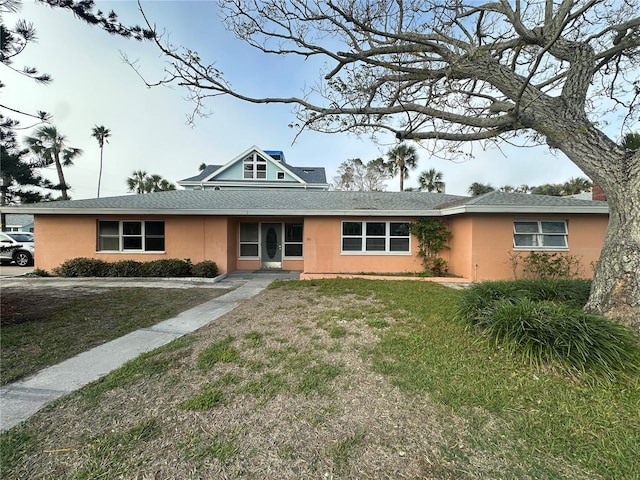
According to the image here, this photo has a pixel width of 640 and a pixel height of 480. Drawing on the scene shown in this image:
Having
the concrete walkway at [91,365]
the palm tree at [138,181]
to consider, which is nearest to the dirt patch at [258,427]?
the concrete walkway at [91,365]

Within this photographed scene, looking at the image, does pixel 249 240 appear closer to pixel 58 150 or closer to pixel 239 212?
pixel 239 212

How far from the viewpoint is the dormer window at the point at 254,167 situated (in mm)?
21453

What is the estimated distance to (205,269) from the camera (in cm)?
1043

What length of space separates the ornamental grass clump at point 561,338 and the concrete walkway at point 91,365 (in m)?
4.86

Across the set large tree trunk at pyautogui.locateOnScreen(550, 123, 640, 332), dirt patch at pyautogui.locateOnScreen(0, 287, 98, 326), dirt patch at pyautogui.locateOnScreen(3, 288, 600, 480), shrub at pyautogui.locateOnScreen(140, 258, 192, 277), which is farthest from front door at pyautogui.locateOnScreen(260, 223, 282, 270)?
large tree trunk at pyautogui.locateOnScreen(550, 123, 640, 332)

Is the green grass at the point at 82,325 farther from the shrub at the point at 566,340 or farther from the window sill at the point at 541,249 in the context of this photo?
the window sill at the point at 541,249

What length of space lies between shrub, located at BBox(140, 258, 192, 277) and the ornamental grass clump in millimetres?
9750

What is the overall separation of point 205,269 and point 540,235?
12130mm

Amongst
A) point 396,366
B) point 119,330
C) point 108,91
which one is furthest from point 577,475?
point 108,91

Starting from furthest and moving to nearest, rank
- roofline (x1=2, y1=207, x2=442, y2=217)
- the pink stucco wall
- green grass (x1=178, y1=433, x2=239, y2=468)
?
the pink stucco wall → roofline (x1=2, y1=207, x2=442, y2=217) → green grass (x1=178, y1=433, x2=239, y2=468)

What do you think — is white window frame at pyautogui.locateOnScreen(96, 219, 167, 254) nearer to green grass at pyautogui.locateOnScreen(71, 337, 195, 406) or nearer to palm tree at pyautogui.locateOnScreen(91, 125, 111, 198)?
green grass at pyautogui.locateOnScreen(71, 337, 195, 406)

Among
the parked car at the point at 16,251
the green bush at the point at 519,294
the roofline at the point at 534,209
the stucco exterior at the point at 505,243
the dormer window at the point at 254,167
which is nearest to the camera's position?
the green bush at the point at 519,294

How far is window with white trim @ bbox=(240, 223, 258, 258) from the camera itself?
41.1 feet

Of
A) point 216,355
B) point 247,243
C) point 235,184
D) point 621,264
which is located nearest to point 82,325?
point 216,355
